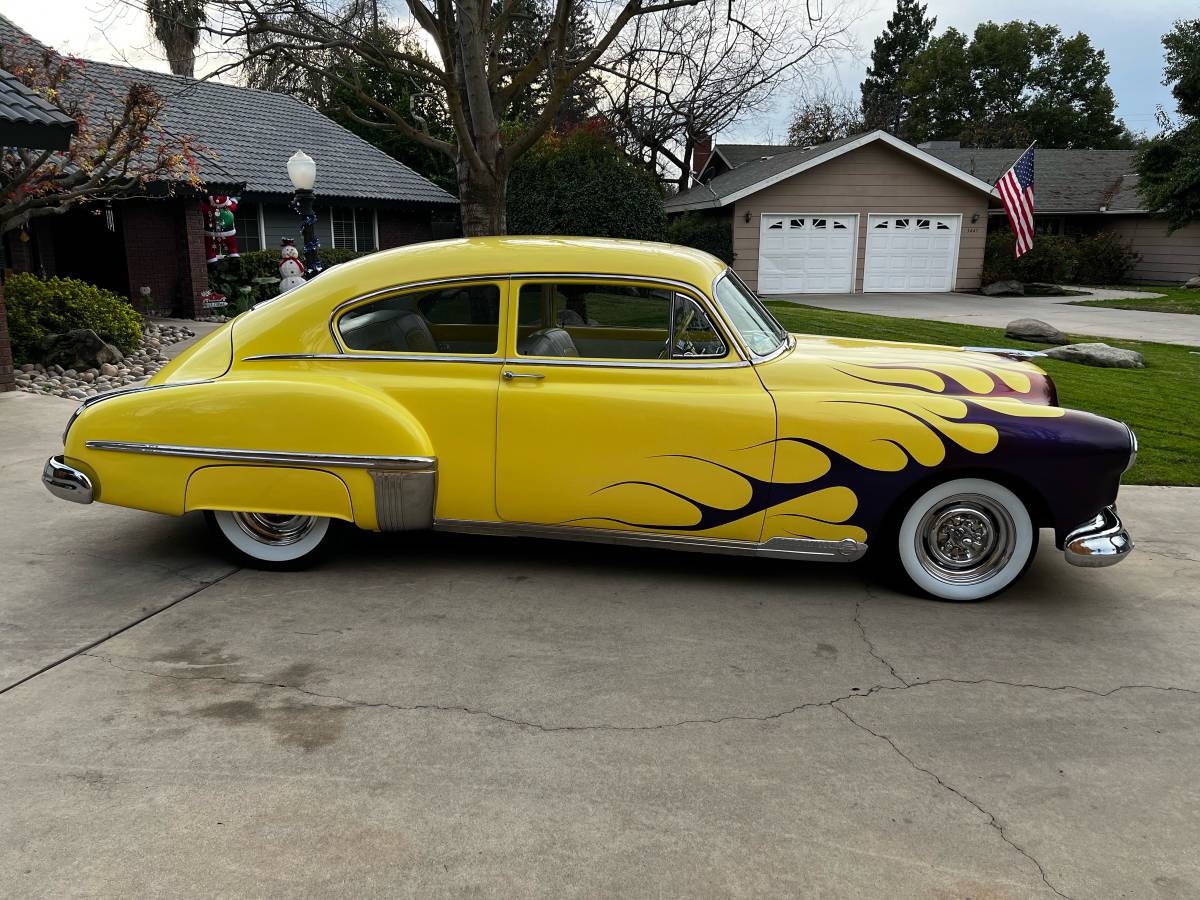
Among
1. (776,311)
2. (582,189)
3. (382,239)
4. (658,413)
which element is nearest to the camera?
(658,413)

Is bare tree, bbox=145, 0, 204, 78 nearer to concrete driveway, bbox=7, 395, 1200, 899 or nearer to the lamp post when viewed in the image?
the lamp post

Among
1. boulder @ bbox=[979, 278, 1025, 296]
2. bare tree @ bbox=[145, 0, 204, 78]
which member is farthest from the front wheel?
boulder @ bbox=[979, 278, 1025, 296]

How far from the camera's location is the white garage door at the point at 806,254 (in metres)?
23.8

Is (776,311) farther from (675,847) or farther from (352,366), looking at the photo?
(675,847)

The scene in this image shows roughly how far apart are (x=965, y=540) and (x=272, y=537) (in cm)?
345

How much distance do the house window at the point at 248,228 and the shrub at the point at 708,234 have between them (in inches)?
385

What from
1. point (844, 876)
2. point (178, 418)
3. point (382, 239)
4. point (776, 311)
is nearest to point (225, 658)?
point (178, 418)

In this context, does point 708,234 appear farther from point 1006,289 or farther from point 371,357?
point 371,357

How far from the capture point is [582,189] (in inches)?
742

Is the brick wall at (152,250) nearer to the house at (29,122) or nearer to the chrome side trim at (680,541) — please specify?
the house at (29,122)

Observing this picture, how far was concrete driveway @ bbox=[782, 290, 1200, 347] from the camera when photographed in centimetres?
1599

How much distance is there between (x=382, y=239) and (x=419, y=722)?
22222 mm

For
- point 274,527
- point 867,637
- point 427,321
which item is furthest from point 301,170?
point 867,637

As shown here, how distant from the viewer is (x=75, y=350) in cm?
1066
